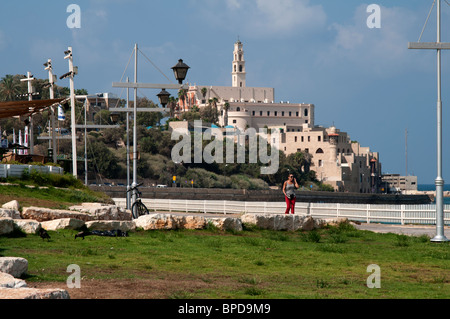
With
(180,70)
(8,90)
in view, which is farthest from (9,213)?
(8,90)

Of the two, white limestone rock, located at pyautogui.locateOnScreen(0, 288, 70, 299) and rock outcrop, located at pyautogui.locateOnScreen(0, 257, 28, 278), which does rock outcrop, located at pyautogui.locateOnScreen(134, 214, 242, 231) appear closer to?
rock outcrop, located at pyautogui.locateOnScreen(0, 257, 28, 278)

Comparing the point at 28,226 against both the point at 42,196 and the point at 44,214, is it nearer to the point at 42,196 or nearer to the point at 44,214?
the point at 44,214

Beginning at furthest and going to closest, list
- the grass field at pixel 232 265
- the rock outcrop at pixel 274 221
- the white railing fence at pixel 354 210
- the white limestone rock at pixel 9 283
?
the white railing fence at pixel 354 210, the rock outcrop at pixel 274 221, the grass field at pixel 232 265, the white limestone rock at pixel 9 283

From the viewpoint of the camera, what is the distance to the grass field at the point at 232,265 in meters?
9.35

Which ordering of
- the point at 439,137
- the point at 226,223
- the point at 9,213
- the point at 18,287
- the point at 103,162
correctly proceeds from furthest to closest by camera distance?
1. the point at 103,162
2. the point at 226,223
3. the point at 439,137
4. the point at 9,213
5. the point at 18,287

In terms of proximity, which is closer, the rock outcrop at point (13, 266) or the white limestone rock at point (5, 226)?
the rock outcrop at point (13, 266)

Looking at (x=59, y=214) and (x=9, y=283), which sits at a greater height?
(x=59, y=214)

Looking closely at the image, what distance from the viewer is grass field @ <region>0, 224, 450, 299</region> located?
30.7 feet

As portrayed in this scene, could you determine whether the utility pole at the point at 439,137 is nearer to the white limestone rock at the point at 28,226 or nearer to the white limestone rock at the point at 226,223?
the white limestone rock at the point at 226,223

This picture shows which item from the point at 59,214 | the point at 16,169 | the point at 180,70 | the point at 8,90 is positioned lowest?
the point at 59,214

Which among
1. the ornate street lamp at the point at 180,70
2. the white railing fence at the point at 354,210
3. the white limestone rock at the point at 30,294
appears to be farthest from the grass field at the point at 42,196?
the white limestone rock at the point at 30,294

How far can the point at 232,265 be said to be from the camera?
12234 millimetres
